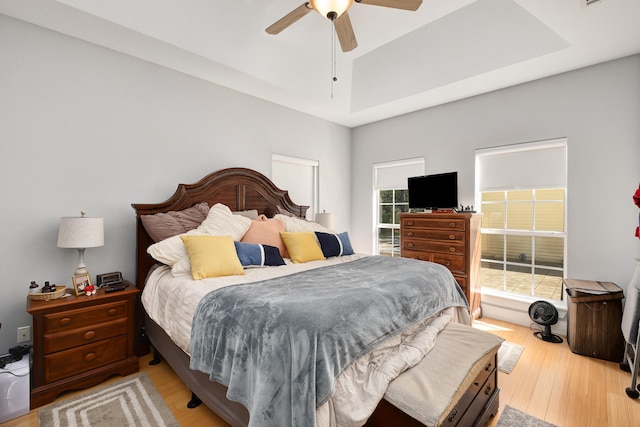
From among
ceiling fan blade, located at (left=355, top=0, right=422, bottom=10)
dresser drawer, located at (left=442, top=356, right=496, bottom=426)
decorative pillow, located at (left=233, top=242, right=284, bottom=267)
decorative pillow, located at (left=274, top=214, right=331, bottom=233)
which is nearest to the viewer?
dresser drawer, located at (left=442, top=356, right=496, bottom=426)

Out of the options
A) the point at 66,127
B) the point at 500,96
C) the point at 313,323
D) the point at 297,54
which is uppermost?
the point at 297,54

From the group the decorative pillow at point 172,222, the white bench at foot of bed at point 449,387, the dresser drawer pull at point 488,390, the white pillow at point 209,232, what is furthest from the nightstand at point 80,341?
the dresser drawer pull at point 488,390

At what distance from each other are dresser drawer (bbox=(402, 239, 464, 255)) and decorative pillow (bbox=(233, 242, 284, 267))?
75.1 inches

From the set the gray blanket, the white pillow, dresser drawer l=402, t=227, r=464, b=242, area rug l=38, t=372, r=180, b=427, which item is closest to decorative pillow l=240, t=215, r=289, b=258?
the white pillow

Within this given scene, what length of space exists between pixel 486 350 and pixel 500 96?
3145 millimetres

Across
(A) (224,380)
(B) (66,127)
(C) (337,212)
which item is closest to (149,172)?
(B) (66,127)

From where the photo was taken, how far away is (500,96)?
361cm

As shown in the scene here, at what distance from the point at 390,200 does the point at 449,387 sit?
3655mm

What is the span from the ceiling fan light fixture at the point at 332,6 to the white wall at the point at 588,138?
261 cm

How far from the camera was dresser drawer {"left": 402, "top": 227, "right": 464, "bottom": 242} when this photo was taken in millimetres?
3442

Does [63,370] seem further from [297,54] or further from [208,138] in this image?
[297,54]

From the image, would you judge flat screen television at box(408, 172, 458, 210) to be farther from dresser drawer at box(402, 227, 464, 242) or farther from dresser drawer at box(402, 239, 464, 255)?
dresser drawer at box(402, 239, 464, 255)

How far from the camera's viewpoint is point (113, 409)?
198 cm

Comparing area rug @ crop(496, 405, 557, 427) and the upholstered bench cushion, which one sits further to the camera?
area rug @ crop(496, 405, 557, 427)
